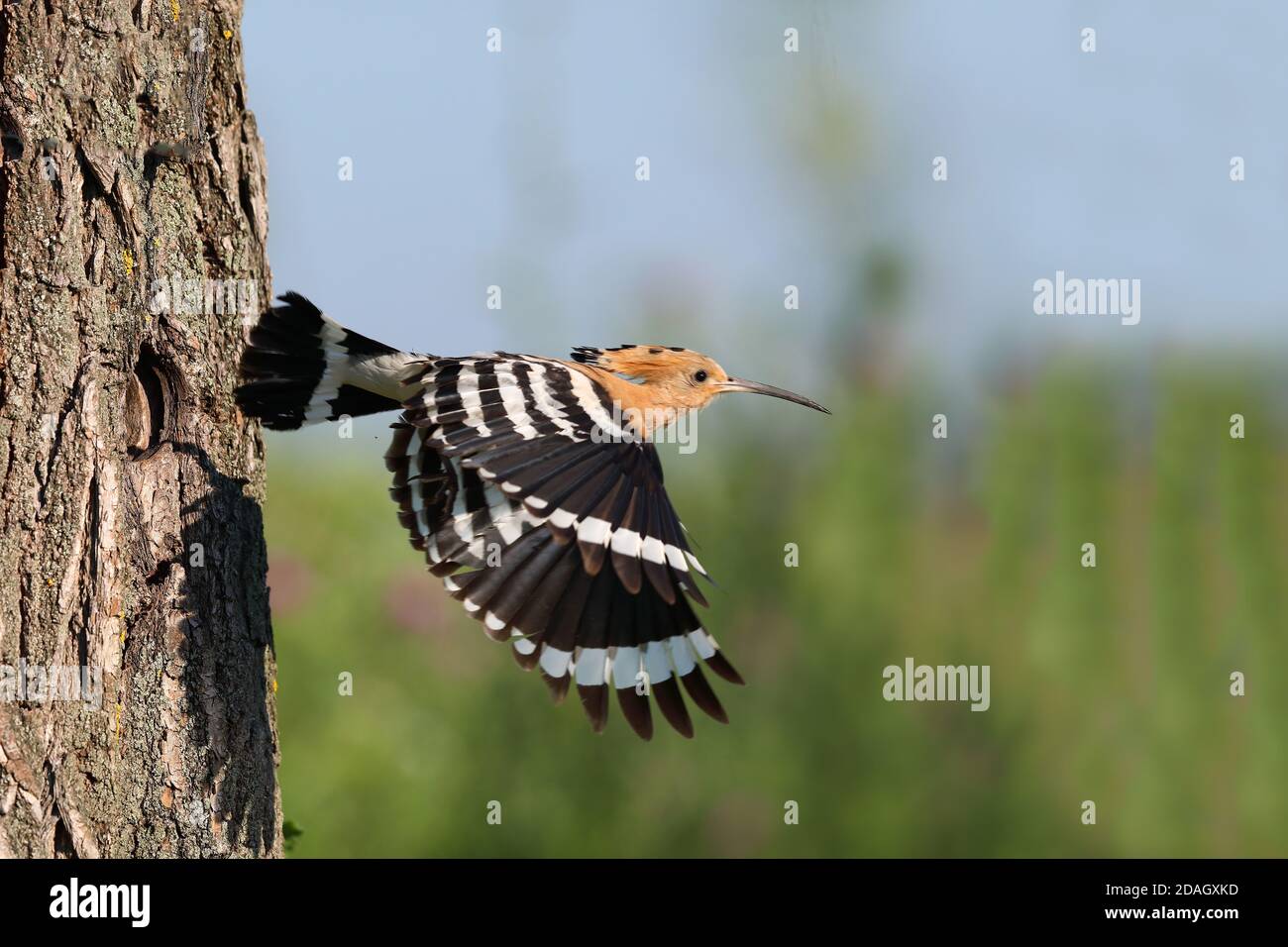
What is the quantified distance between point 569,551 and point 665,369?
1017 millimetres

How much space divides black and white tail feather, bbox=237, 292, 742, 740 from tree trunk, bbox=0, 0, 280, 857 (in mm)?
221

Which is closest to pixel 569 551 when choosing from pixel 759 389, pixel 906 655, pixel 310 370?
pixel 310 370

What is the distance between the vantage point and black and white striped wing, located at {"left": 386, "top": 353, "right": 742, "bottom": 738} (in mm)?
2115

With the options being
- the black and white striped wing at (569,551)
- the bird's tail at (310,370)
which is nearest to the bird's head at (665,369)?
the bird's tail at (310,370)

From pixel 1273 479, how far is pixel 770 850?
7.32 ft

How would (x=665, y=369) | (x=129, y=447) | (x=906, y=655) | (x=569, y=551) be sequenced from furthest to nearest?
1. (x=906, y=655)
2. (x=665, y=369)
3. (x=569, y=551)
4. (x=129, y=447)

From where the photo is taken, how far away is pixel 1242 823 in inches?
165

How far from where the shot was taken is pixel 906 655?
3996 mm

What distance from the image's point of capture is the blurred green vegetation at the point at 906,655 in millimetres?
3865
